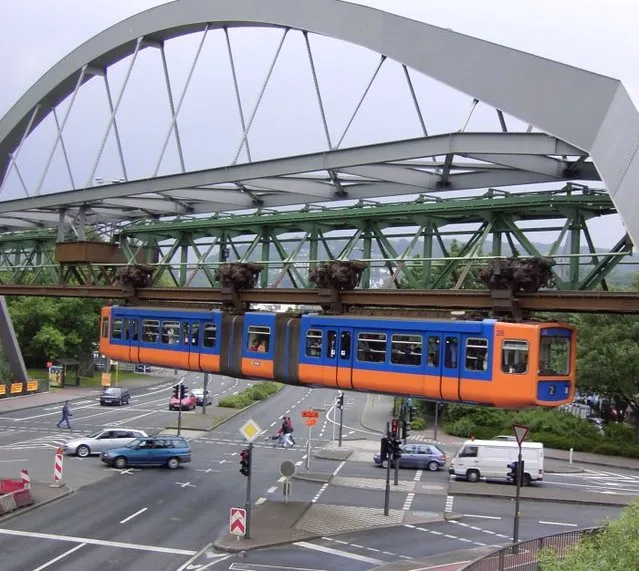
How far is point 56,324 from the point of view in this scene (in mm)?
78500

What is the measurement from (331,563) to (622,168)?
41.5 ft

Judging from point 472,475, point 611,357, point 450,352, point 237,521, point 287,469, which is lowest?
point 472,475

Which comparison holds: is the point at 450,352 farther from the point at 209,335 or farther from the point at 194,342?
the point at 194,342

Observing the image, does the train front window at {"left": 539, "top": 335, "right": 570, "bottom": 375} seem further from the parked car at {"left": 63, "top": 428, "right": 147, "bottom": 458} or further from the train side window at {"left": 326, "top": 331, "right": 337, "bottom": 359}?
the parked car at {"left": 63, "top": 428, "right": 147, "bottom": 458}

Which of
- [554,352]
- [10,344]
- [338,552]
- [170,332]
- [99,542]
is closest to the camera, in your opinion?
[554,352]

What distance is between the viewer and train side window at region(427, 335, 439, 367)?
785 inches

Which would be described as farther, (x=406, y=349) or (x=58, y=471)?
(x=58, y=471)

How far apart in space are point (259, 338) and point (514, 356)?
28.8 ft

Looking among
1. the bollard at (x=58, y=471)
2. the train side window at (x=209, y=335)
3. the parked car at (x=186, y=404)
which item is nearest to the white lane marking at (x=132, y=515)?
A: the bollard at (x=58, y=471)

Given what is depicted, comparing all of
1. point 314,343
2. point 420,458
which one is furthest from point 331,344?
point 420,458

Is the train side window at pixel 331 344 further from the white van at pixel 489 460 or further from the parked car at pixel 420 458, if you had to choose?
the parked car at pixel 420 458

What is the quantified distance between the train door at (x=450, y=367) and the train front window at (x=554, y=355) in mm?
2010

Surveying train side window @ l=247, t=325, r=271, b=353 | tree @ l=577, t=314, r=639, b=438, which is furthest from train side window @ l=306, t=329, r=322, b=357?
tree @ l=577, t=314, r=639, b=438

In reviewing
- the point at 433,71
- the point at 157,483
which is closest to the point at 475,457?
the point at 157,483
